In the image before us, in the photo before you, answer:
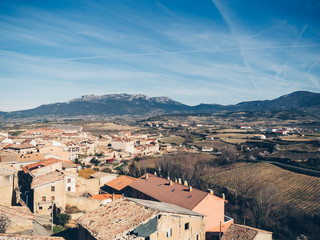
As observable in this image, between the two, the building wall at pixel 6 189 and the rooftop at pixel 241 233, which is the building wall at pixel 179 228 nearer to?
the rooftop at pixel 241 233

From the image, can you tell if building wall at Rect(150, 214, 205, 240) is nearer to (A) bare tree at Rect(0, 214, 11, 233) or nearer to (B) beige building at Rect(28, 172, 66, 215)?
(A) bare tree at Rect(0, 214, 11, 233)

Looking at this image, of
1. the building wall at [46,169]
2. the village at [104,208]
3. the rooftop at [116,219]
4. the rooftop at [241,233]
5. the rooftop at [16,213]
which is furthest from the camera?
the building wall at [46,169]

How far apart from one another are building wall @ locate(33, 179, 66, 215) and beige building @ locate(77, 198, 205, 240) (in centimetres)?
1081

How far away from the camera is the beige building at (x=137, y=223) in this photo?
47.2 feet

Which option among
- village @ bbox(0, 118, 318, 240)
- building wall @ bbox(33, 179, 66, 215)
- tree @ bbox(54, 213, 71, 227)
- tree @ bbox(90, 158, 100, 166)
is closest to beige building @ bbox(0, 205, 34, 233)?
village @ bbox(0, 118, 318, 240)

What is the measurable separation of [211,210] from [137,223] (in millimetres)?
12541

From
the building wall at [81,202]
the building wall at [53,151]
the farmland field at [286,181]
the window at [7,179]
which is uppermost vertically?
the window at [7,179]

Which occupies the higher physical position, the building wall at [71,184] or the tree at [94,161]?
the building wall at [71,184]

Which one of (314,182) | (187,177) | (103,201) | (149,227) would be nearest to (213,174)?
(187,177)

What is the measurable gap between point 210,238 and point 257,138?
7621 centimetres

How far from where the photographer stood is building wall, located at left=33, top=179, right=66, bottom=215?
25469mm

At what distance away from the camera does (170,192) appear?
1108 inches

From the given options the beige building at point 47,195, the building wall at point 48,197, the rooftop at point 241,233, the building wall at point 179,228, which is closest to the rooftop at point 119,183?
the building wall at point 48,197

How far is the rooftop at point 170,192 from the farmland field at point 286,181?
15.6 metres
